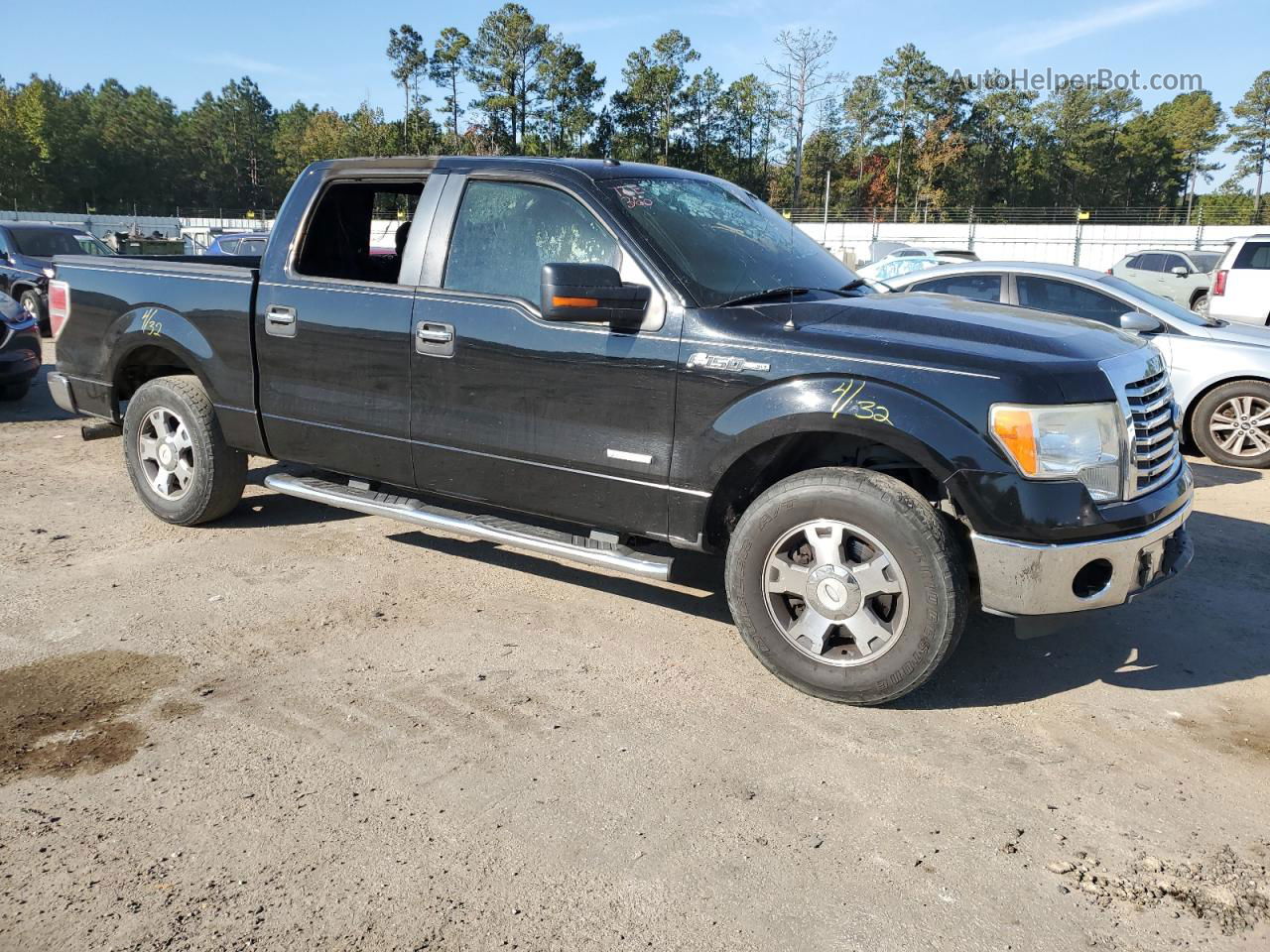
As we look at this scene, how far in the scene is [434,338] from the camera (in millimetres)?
4480

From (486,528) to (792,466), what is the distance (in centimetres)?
139

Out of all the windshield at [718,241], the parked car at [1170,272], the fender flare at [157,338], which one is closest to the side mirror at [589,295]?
the windshield at [718,241]

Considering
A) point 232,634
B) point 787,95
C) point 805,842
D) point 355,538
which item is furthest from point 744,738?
point 787,95

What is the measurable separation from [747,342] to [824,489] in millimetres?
635

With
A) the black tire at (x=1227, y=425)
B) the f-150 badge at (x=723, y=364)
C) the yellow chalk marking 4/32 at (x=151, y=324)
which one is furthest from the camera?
the black tire at (x=1227, y=425)

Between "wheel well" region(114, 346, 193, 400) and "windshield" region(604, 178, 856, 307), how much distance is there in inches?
112

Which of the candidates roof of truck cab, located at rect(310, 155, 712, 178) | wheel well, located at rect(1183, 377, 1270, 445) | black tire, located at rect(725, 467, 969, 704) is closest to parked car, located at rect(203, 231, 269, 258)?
roof of truck cab, located at rect(310, 155, 712, 178)

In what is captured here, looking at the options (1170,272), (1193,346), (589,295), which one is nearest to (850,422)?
(589,295)

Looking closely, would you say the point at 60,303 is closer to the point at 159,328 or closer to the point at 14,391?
the point at 159,328

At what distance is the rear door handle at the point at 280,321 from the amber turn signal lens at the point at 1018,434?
3.33 m

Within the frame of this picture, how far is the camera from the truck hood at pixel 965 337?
11.4ft

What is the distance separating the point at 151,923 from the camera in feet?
8.14

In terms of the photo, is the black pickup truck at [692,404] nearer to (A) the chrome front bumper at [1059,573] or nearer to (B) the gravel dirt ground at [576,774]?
(A) the chrome front bumper at [1059,573]

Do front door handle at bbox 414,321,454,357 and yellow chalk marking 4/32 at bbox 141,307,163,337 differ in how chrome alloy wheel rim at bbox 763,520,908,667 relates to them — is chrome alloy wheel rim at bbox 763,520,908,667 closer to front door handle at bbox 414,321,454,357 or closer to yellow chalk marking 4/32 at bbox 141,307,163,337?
front door handle at bbox 414,321,454,357
